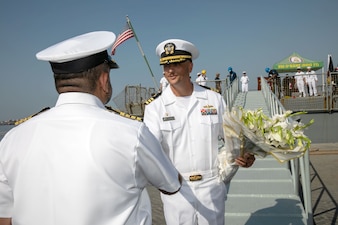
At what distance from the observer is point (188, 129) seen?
253cm

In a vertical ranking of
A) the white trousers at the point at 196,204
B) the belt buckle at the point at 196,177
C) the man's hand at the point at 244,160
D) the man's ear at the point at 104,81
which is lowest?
the white trousers at the point at 196,204

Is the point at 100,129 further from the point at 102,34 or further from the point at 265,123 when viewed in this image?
the point at 265,123

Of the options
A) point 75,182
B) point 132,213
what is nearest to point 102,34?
point 75,182

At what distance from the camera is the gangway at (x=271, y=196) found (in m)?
3.61

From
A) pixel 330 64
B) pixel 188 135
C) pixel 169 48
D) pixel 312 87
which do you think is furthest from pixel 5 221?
pixel 330 64

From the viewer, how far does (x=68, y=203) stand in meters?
1.08

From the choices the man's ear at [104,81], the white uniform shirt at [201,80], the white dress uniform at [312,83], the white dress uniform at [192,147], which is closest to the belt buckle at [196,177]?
the white dress uniform at [192,147]

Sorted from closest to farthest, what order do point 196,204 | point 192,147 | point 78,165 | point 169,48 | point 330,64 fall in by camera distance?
1. point 78,165
2. point 196,204
3. point 192,147
4. point 169,48
5. point 330,64

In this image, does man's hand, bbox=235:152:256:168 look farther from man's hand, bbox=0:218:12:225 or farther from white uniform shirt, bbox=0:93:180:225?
man's hand, bbox=0:218:12:225

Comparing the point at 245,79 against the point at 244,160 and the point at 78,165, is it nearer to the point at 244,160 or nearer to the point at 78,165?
the point at 244,160

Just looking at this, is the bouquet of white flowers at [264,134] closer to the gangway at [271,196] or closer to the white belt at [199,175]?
the white belt at [199,175]

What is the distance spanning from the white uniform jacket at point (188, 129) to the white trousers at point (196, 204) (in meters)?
0.11

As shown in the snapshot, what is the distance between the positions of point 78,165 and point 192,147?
4.93 feet

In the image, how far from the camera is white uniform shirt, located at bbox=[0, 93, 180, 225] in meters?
1.08
